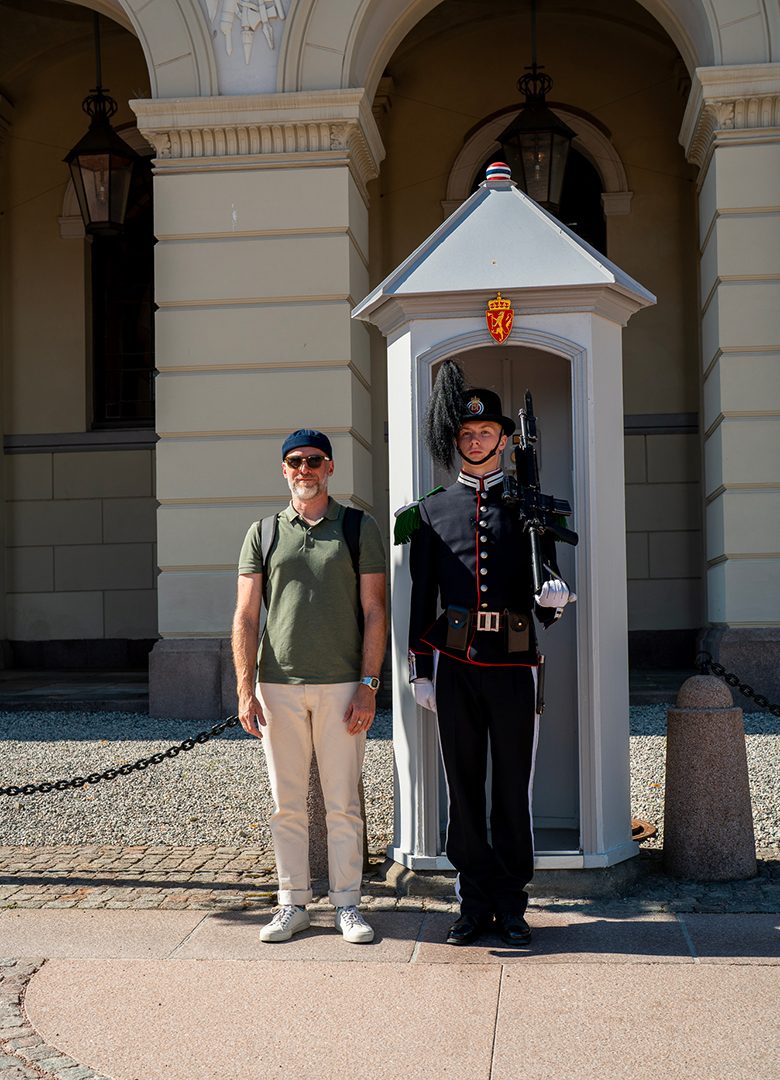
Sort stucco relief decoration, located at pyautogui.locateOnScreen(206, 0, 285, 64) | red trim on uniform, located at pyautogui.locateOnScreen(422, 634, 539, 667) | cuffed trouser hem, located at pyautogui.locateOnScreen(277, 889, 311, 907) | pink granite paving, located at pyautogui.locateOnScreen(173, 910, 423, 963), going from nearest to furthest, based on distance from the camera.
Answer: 1. pink granite paving, located at pyautogui.locateOnScreen(173, 910, 423, 963)
2. red trim on uniform, located at pyautogui.locateOnScreen(422, 634, 539, 667)
3. cuffed trouser hem, located at pyautogui.locateOnScreen(277, 889, 311, 907)
4. stucco relief decoration, located at pyautogui.locateOnScreen(206, 0, 285, 64)

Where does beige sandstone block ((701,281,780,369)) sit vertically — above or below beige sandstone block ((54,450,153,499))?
above

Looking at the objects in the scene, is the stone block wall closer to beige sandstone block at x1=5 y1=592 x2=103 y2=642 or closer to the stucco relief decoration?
beige sandstone block at x1=5 y1=592 x2=103 y2=642

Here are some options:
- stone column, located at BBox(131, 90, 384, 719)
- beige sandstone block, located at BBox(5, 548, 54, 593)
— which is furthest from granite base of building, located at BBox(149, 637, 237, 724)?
beige sandstone block, located at BBox(5, 548, 54, 593)

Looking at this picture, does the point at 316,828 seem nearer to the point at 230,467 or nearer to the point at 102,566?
the point at 230,467

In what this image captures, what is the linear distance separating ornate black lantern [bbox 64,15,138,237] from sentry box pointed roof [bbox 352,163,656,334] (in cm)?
606

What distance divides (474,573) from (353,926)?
1440 mm

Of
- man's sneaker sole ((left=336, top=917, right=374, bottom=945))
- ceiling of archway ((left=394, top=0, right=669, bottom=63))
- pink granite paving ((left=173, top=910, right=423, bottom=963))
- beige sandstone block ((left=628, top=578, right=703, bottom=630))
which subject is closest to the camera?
pink granite paving ((left=173, top=910, right=423, bottom=963))

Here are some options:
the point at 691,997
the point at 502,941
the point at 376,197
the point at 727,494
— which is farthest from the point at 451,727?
the point at 376,197

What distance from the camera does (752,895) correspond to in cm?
559

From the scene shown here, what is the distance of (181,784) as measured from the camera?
8016 mm

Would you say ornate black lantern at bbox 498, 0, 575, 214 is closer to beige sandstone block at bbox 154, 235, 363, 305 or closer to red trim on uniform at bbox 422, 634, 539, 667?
beige sandstone block at bbox 154, 235, 363, 305

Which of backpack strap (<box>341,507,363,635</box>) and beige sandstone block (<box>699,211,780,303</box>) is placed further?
beige sandstone block (<box>699,211,780,303</box>)

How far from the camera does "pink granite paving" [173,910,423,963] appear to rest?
4.90 m

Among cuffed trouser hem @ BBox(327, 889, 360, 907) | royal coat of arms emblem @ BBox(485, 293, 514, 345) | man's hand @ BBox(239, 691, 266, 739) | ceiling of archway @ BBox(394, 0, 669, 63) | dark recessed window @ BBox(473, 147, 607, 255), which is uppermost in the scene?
ceiling of archway @ BBox(394, 0, 669, 63)
